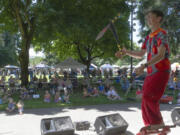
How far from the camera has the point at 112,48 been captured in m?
19.5

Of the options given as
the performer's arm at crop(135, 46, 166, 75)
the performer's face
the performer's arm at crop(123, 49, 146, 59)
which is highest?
the performer's face

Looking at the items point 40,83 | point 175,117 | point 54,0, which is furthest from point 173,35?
point 175,117

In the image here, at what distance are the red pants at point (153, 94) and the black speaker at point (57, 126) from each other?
8.15 ft

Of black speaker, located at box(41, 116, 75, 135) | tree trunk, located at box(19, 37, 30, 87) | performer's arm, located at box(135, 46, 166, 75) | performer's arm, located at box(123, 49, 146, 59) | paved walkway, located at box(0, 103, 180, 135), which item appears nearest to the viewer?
performer's arm, located at box(135, 46, 166, 75)

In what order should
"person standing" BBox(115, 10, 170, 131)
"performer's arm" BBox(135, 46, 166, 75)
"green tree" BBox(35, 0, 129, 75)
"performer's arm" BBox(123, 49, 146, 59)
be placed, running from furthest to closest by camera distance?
"green tree" BBox(35, 0, 129, 75) → "performer's arm" BBox(123, 49, 146, 59) → "person standing" BBox(115, 10, 170, 131) → "performer's arm" BBox(135, 46, 166, 75)

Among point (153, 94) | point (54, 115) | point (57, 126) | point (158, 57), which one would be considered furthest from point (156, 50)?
point (54, 115)

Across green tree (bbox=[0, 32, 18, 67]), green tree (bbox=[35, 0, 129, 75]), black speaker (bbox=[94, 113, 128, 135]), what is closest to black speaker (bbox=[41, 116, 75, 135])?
black speaker (bbox=[94, 113, 128, 135])

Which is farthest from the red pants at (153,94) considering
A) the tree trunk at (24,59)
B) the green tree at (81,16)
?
the tree trunk at (24,59)

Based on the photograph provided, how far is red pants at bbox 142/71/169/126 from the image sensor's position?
9.21ft

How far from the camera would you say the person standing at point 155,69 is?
274 centimetres

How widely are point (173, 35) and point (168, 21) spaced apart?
1.98 meters

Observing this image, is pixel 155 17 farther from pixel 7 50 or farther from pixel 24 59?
pixel 7 50

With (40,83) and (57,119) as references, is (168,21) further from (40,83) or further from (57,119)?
(57,119)

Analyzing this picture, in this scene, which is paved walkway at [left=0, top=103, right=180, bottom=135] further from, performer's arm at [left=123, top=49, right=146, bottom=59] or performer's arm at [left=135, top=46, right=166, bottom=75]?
performer's arm at [left=135, top=46, right=166, bottom=75]
